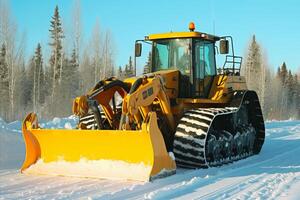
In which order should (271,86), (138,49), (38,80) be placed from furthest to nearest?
(271,86), (38,80), (138,49)

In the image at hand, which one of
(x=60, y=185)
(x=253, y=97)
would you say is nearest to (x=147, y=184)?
(x=60, y=185)

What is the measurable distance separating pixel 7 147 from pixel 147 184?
468cm

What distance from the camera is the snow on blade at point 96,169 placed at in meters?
7.39

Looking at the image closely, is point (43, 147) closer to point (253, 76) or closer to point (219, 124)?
point (219, 124)

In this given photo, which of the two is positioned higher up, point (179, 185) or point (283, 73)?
point (283, 73)

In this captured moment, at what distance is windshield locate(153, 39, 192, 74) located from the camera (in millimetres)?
9977

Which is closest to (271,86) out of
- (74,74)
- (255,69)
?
(255,69)

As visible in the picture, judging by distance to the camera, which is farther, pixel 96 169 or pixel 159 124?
pixel 159 124

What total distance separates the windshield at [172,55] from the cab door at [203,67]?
183mm

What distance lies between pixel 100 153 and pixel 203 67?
3615mm

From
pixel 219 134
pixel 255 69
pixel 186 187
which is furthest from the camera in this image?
pixel 255 69

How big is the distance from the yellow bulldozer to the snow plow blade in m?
0.02

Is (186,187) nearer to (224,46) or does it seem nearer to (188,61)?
(188,61)

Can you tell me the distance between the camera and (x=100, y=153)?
7.83 m
